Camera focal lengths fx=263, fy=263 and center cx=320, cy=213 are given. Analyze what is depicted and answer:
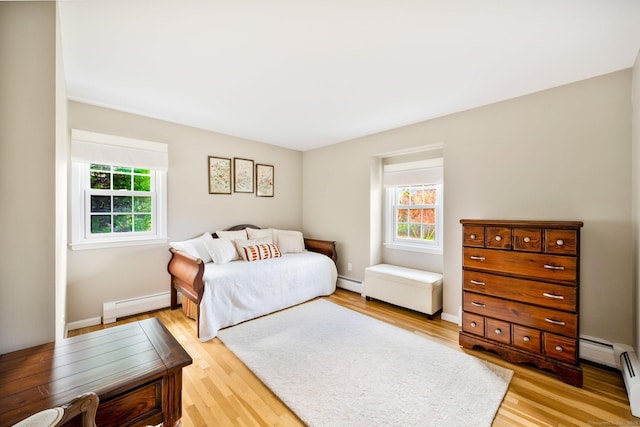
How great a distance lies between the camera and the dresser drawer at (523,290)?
195 cm

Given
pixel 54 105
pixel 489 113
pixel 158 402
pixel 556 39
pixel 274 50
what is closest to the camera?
pixel 158 402

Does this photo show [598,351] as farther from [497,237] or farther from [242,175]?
[242,175]

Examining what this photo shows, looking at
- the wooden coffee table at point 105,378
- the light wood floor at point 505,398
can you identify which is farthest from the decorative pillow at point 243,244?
the wooden coffee table at point 105,378

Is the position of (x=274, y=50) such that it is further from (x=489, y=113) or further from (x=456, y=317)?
(x=456, y=317)

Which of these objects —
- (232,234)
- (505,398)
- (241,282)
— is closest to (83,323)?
(241,282)

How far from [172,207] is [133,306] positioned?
124cm

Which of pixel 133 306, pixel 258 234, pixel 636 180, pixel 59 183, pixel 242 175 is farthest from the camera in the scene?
pixel 242 175

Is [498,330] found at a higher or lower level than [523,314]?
lower

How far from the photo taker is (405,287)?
324cm

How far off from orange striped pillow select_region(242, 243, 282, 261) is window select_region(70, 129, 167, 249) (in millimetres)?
1052

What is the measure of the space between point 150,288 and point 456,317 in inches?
144

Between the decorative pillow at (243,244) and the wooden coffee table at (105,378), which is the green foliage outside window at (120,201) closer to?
the decorative pillow at (243,244)

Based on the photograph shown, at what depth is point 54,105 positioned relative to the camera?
1.29 meters

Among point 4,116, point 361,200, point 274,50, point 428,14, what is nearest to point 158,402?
point 4,116
